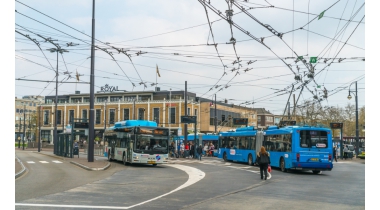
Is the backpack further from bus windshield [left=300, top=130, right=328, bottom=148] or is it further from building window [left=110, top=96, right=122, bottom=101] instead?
building window [left=110, top=96, right=122, bottom=101]

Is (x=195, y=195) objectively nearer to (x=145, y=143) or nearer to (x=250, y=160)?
(x=145, y=143)

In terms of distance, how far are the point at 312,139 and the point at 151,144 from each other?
9.96m

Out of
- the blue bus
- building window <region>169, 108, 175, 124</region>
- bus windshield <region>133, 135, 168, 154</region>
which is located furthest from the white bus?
building window <region>169, 108, 175, 124</region>

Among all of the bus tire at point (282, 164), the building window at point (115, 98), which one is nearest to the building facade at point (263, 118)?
the building window at point (115, 98)

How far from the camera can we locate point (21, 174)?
2250 cm

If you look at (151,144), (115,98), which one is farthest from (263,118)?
(151,144)

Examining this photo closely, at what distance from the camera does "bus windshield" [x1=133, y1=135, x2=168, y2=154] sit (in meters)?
29.9

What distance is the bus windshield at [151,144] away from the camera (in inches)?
1179

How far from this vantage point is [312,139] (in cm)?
2672

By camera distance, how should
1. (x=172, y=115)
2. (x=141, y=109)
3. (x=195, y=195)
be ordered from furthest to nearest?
(x=141, y=109) < (x=172, y=115) < (x=195, y=195)

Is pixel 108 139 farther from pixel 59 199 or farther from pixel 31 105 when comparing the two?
pixel 31 105

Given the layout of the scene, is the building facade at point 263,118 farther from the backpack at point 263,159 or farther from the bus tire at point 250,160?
the backpack at point 263,159

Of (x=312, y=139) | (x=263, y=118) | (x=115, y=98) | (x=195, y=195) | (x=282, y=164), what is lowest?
(x=282, y=164)
